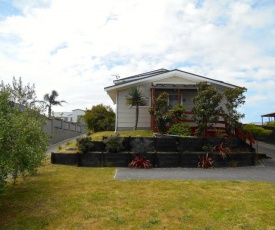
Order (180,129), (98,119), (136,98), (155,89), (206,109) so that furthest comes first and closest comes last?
(98,119)
(155,89)
(136,98)
(180,129)
(206,109)

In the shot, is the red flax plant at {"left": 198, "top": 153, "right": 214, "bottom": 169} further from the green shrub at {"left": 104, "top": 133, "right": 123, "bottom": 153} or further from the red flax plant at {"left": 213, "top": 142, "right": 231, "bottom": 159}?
the green shrub at {"left": 104, "top": 133, "right": 123, "bottom": 153}

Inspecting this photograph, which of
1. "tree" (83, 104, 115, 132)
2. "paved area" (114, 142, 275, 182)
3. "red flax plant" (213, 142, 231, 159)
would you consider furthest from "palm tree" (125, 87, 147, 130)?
"tree" (83, 104, 115, 132)

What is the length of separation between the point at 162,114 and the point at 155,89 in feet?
12.1

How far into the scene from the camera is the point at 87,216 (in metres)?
5.34

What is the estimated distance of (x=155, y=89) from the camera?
16172 mm

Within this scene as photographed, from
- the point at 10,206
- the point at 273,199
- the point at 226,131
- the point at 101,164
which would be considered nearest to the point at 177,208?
the point at 273,199

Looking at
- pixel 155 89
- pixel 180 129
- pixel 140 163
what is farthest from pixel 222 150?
pixel 155 89

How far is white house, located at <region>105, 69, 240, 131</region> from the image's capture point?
15.6m

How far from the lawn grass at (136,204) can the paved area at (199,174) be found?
0.67 metres

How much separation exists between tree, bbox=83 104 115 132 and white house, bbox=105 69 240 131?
14.5 ft

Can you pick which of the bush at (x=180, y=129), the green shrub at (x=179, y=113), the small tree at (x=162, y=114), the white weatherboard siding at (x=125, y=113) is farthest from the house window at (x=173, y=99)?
the bush at (x=180, y=129)

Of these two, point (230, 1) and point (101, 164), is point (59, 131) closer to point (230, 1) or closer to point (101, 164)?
point (101, 164)

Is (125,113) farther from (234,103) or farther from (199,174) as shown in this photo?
(199,174)

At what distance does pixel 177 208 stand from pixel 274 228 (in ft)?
6.13
